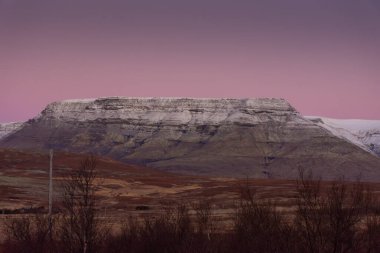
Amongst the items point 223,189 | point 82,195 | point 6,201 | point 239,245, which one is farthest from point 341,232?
point 223,189

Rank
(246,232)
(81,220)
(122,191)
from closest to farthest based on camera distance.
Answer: (81,220), (246,232), (122,191)

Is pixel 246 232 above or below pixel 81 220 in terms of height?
below

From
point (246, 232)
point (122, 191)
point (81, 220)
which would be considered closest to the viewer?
point (81, 220)

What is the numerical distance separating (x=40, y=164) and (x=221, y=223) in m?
102

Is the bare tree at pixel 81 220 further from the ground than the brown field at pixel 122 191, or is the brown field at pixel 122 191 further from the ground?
the bare tree at pixel 81 220

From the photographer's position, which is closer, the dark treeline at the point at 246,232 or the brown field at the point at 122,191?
the dark treeline at the point at 246,232

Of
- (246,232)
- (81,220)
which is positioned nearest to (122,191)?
(246,232)

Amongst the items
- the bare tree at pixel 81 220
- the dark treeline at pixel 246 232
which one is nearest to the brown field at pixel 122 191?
the dark treeline at pixel 246 232

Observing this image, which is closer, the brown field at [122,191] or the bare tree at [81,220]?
the bare tree at [81,220]

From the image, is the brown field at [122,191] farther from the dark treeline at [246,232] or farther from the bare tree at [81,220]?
the bare tree at [81,220]

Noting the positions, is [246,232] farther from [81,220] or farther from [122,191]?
[122,191]

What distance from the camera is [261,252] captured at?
2517 cm

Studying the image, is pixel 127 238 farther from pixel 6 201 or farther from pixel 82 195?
pixel 6 201

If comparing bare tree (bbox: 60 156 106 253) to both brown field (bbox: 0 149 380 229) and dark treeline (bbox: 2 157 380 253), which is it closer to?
dark treeline (bbox: 2 157 380 253)
